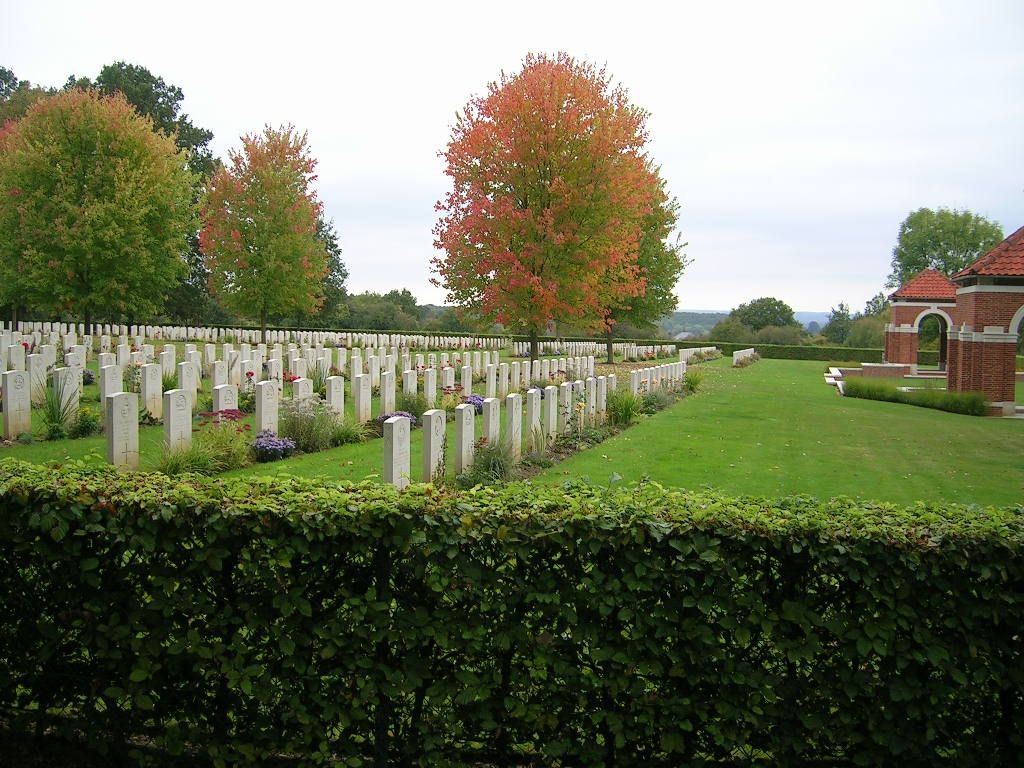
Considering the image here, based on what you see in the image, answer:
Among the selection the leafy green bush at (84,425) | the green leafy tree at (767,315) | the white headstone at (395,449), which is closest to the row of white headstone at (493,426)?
the white headstone at (395,449)

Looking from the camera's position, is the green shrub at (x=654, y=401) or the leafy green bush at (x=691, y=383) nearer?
the green shrub at (x=654, y=401)

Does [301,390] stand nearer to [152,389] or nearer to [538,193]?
[152,389]

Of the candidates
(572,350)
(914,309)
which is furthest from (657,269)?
(914,309)

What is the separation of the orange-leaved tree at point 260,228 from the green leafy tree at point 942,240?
177ft

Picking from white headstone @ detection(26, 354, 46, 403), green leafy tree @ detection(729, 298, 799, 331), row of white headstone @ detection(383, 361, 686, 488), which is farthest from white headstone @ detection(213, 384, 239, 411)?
green leafy tree @ detection(729, 298, 799, 331)

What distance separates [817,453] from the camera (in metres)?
12.6

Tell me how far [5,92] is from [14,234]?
31.7 m

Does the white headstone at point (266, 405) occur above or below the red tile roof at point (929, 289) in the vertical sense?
below

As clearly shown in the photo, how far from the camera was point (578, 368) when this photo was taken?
72.8 ft

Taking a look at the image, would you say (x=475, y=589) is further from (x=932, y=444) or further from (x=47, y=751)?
(x=932, y=444)

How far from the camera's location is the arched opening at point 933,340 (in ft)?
128

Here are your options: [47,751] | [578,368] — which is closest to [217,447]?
[47,751]

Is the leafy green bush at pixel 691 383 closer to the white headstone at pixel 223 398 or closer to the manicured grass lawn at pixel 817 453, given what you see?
the manicured grass lawn at pixel 817 453

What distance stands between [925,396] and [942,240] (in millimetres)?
50832
